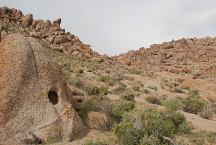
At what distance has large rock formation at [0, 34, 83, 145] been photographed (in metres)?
11.1

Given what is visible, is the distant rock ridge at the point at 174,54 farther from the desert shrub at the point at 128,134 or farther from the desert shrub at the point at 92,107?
the desert shrub at the point at 128,134

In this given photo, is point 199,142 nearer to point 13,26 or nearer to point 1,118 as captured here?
point 1,118

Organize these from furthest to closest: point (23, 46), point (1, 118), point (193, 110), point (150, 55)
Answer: point (150, 55) < point (193, 110) < point (23, 46) < point (1, 118)

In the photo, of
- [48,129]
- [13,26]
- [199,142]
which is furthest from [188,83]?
[48,129]

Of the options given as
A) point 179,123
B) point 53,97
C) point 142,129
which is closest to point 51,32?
point 179,123

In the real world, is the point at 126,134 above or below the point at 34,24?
below

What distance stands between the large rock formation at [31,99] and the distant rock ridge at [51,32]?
89.3 ft

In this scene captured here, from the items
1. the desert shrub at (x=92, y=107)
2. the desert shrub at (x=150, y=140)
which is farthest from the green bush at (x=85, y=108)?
the desert shrub at (x=150, y=140)

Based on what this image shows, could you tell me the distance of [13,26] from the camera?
40438 millimetres

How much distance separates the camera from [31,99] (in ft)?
38.0

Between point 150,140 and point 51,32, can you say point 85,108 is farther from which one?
point 51,32

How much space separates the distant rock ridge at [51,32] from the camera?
1603 inches

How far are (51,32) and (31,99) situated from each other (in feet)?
103

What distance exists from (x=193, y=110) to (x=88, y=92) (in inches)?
193
